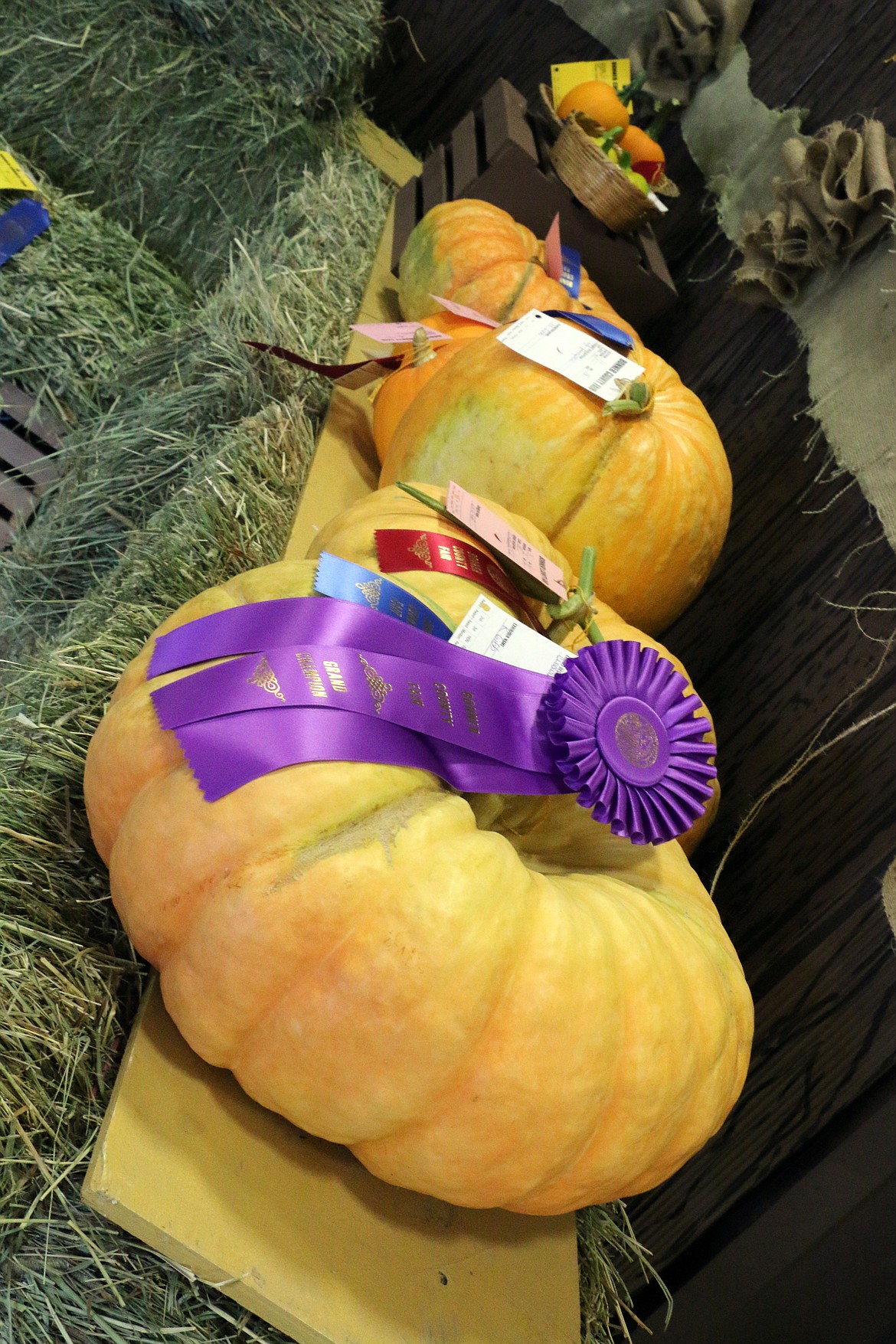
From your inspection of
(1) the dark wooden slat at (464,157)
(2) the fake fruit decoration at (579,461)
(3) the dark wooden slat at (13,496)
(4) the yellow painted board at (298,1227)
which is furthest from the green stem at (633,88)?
(4) the yellow painted board at (298,1227)

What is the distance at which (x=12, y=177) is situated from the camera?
6.98ft

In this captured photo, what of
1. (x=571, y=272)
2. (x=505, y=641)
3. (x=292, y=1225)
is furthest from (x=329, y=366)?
(x=292, y=1225)

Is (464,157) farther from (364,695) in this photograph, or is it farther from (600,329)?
(364,695)

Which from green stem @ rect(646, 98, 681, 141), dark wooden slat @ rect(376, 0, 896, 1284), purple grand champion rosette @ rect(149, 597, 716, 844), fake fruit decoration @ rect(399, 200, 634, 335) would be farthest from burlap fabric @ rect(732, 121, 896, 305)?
purple grand champion rosette @ rect(149, 597, 716, 844)

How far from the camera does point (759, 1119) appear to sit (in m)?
1.21

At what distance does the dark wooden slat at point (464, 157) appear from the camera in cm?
214

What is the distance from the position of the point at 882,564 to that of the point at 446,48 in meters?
2.38

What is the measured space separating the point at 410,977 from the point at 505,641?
33 centimetres

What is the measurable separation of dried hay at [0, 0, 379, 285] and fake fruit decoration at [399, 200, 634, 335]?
0.58 meters

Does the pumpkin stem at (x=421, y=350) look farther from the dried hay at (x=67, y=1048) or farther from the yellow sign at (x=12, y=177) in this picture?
the yellow sign at (x=12, y=177)

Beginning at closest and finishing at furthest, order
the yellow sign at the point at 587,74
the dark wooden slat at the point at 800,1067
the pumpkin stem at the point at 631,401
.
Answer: the dark wooden slat at the point at 800,1067
the pumpkin stem at the point at 631,401
the yellow sign at the point at 587,74

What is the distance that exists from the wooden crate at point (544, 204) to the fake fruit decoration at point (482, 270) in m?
0.06

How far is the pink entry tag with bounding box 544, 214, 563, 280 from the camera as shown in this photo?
1.78m

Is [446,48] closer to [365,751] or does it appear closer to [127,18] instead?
[127,18]
